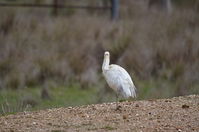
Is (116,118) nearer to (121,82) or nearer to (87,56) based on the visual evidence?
(121,82)

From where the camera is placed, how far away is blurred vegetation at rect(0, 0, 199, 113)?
1424cm

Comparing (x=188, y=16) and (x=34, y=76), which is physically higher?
(x=188, y=16)

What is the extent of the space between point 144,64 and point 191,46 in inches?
65.0

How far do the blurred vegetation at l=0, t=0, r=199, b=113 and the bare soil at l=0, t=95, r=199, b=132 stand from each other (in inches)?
141

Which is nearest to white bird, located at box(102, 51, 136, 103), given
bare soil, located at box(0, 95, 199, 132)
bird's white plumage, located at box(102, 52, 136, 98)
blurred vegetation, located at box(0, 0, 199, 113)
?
bird's white plumage, located at box(102, 52, 136, 98)

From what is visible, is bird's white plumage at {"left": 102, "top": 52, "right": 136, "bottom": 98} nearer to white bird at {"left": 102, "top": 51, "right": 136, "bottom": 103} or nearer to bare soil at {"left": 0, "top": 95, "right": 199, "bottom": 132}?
white bird at {"left": 102, "top": 51, "right": 136, "bottom": 103}

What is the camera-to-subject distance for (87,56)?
16.8 m

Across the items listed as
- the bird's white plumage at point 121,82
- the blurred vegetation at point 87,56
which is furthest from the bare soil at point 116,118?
the blurred vegetation at point 87,56

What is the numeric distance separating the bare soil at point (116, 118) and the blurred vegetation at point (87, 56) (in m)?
3.59

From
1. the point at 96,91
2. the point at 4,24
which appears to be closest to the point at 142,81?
the point at 96,91

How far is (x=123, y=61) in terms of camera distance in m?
16.3

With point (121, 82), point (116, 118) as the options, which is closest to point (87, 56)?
point (121, 82)

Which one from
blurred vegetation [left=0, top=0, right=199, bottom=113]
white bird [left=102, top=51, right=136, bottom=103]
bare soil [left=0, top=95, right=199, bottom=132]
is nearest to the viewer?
bare soil [left=0, top=95, right=199, bottom=132]

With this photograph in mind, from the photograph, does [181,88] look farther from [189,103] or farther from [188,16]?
[188,16]
